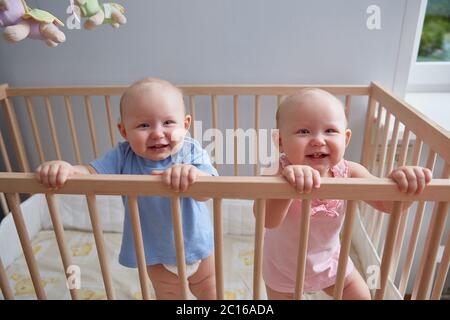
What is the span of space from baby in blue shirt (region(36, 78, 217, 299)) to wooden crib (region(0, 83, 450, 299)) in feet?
0.37

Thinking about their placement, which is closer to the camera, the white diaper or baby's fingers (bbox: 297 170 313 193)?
baby's fingers (bbox: 297 170 313 193)

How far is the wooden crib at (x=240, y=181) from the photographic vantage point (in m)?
0.55

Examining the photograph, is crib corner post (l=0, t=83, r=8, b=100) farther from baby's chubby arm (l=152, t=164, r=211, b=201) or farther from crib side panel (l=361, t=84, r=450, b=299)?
crib side panel (l=361, t=84, r=450, b=299)

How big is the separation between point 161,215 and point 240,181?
0.33 m

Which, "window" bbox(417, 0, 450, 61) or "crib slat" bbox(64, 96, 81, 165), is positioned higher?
"window" bbox(417, 0, 450, 61)

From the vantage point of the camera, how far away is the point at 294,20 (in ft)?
3.86

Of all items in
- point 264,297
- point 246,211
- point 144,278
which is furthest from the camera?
point 246,211

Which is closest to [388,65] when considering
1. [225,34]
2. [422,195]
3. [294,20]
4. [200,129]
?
[294,20]

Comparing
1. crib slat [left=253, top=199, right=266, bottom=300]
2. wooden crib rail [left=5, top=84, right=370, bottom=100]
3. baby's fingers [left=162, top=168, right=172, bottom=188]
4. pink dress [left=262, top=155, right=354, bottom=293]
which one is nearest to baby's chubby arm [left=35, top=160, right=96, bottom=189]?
baby's fingers [left=162, top=168, right=172, bottom=188]

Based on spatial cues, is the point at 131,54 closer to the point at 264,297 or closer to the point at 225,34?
the point at 225,34

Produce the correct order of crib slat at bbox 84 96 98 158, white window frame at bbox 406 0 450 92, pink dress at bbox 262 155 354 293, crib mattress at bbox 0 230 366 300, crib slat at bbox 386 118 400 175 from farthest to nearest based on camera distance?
white window frame at bbox 406 0 450 92 < crib slat at bbox 84 96 98 158 < crib mattress at bbox 0 230 366 300 < crib slat at bbox 386 118 400 175 < pink dress at bbox 262 155 354 293

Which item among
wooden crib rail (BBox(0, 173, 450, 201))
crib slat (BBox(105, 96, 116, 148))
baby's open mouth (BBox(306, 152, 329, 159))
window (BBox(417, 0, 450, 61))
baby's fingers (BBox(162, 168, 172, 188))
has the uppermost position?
window (BBox(417, 0, 450, 61))

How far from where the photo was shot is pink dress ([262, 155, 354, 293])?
0.79 meters

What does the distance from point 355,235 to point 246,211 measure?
380mm
